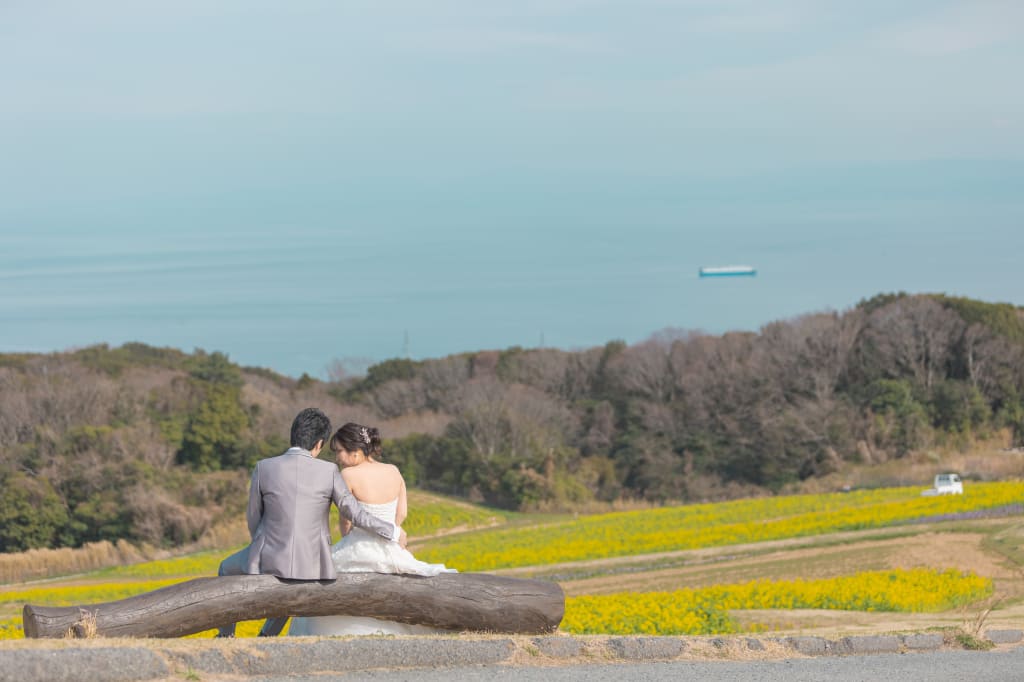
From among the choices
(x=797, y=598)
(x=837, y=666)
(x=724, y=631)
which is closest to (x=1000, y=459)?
(x=797, y=598)

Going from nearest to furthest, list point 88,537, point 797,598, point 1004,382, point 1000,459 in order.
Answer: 1. point 797,598
2. point 1000,459
3. point 88,537
4. point 1004,382

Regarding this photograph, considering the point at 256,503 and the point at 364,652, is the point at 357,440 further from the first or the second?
the point at 364,652

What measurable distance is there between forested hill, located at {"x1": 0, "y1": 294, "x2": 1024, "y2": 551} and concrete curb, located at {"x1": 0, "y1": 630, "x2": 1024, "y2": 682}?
3955cm

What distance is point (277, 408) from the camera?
61781 millimetres

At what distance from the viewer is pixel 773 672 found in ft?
34.1

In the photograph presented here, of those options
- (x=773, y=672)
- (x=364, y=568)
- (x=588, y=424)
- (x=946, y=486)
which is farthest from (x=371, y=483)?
(x=588, y=424)

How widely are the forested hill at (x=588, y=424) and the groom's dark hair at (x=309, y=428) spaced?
130ft

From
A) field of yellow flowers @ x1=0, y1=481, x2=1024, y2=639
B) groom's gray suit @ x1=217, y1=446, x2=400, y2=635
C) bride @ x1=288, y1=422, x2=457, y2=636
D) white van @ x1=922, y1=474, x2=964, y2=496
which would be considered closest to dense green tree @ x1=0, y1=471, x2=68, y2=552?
field of yellow flowers @ x1=0, y1=481, x2=1024, y2=639

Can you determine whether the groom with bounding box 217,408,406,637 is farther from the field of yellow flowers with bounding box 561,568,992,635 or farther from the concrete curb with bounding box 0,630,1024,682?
the field of yellow flowers with bounding box 561,568,992,635

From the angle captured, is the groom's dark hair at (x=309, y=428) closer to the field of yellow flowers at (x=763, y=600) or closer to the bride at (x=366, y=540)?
the bride at (x=366, y=540)

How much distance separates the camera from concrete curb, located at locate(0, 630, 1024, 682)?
8.76 m

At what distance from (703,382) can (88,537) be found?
30.0 metres

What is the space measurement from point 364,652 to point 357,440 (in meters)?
1.76

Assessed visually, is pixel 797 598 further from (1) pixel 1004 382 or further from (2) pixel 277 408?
(2) pixel 277 408
